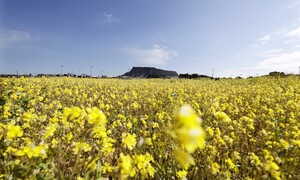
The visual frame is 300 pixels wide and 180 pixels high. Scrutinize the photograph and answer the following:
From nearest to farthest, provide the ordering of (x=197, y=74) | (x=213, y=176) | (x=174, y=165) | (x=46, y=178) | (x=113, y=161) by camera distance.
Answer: (x=46, y=178), (x=213, y=176), (x=174, y=165), (x=113, y=161), (x=197, y=74)

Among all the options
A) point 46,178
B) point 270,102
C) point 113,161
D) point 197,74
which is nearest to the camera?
point 46,178

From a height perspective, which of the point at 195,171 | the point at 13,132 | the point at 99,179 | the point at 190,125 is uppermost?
the point at 190,125

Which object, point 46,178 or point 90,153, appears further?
point 90,153

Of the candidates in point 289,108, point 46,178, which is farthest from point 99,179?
point 289,108

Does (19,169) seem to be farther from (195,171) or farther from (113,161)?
(195,171)

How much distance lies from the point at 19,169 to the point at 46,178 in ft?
0.91

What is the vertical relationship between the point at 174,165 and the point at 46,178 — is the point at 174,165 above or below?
below

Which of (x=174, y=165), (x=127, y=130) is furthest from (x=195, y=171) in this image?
(x=127, y=130)

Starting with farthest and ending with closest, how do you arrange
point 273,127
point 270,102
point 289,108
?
point 270,102, point 289,108, point 273,127

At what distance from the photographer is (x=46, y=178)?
85.7 inches

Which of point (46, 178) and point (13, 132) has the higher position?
point (13, 132)

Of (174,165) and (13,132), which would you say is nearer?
(13,132)

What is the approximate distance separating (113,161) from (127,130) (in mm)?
1404

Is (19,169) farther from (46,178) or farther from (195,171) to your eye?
(195,171)
